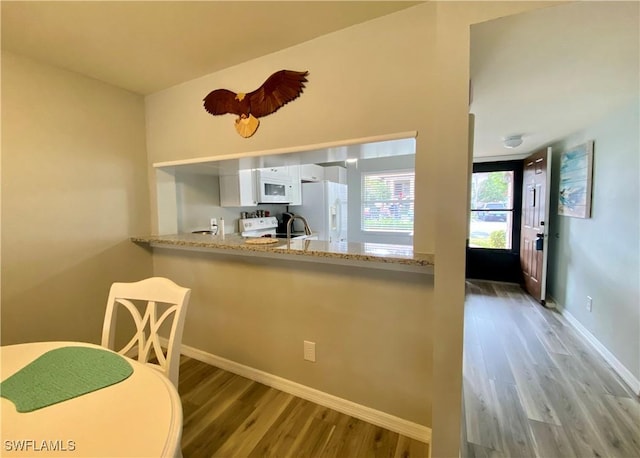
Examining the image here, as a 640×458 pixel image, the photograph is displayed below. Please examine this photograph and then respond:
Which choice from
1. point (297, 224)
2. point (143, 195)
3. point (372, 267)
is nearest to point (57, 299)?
point (143, 195)

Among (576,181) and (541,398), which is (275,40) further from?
A: (576,181)

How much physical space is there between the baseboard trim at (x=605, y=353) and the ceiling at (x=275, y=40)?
2093 millimetres

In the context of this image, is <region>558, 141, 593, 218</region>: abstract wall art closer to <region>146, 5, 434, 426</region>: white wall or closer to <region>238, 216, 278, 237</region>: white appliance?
<region>146, 5, 434, 426</region>: white wall

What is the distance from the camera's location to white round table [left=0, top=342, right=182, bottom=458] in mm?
656

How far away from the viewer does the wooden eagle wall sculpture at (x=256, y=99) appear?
5.70ft

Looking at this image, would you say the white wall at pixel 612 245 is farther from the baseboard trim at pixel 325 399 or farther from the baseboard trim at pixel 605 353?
the baseboard trim at pixel 325 399

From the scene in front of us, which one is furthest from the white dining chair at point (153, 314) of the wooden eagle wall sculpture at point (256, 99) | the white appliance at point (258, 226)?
the white appliance at point (258, 226)

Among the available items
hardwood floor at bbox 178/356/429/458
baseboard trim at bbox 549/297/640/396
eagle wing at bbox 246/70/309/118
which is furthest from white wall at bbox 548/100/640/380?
eagle wing at bbox 246/70/309/118

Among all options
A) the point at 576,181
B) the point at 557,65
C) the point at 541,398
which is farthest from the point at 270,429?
the point at 576,181

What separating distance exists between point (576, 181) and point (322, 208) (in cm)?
296

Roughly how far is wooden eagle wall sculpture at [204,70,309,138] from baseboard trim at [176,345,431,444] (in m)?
1.76

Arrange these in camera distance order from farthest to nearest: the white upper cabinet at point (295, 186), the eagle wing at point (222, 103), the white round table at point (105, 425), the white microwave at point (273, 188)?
the white upper cabinet at point (295, 186) < the white microwave at point (273, 188) < the eagle wing at point (222, 103) < the white round table at point (105, 425)

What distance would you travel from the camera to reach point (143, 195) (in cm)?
245

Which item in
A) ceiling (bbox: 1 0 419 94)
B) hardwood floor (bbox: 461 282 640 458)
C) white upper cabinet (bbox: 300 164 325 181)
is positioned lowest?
hardwood floor (bbox: 461 282 640 458)
